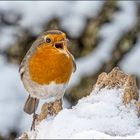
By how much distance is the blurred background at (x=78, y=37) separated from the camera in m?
6.53

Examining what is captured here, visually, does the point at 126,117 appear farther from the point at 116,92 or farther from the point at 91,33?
the point at 91,33

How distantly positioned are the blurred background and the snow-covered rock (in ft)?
10.4

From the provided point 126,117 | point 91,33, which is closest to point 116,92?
point 126,117

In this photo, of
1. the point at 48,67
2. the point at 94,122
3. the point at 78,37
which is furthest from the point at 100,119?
the point at 78,37

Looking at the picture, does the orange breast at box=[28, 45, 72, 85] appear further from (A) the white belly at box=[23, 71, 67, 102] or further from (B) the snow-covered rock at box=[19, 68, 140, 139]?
(B) the snow-covered rock at box=[19, 68, 140, 139]

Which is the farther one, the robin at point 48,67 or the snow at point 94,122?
the robin at point 48,67

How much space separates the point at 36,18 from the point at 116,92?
3.86 metres

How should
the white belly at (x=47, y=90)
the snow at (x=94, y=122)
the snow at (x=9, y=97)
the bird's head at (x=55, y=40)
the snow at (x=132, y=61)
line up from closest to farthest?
the snow at (x=94, y=122), the bird's head at (x=55, y=40), the white belly at (x=47, y=90), the snow at (x=9, y=97), the snow at (x=132, y=61)

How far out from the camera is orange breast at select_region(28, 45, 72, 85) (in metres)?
3.46

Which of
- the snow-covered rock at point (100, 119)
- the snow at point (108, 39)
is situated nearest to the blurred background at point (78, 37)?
the snow at point (108, 39)

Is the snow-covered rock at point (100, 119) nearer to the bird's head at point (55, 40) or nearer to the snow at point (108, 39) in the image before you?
the bird's head at point (55, 40)

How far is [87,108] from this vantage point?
2988 mm

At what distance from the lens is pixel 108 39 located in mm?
6805

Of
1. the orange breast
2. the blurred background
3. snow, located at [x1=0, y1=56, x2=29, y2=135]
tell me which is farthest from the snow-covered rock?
the blurred background
